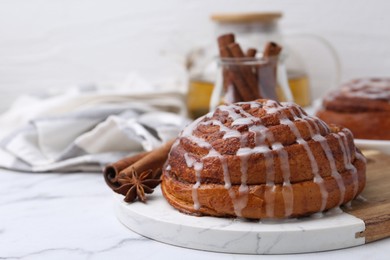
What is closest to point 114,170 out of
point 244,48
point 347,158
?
point 347,158

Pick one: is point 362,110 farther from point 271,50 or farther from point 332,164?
point 332,164

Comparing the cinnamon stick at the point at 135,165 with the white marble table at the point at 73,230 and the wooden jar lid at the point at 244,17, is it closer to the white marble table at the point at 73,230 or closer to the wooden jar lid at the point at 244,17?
the white marble table at the point at 73,230

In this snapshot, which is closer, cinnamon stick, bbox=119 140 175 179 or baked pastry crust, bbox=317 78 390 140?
cinnamon stick, bbox=119 140 175 179

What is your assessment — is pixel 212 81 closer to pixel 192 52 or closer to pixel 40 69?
pixel 192 52

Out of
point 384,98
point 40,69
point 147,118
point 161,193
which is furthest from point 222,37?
point 40,69

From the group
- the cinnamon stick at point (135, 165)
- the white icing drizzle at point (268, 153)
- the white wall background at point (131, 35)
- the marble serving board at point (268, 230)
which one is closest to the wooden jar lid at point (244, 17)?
the white wall background at point (131, 35)

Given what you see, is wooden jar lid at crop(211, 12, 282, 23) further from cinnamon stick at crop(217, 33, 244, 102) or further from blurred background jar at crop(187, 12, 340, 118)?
cinnamon stick at crop(217, 33, 244, 102)

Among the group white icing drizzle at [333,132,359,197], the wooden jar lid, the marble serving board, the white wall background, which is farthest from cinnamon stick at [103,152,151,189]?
the white wall background
